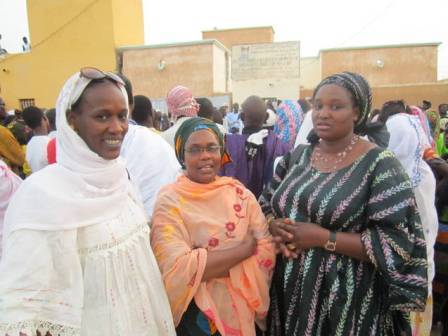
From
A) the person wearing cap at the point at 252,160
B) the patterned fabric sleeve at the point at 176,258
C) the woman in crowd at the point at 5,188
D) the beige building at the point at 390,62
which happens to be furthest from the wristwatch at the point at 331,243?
the beige building at the point at 390,62

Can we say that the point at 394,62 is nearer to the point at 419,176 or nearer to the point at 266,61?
the point at 266,61

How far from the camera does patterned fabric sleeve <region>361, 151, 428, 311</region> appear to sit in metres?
1.62

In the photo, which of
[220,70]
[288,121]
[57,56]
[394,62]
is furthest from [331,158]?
[394,62]

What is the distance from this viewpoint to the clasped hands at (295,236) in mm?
1705

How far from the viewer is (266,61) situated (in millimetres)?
23625

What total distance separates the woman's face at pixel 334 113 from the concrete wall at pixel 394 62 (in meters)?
23.4

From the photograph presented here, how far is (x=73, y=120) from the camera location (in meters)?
1.46

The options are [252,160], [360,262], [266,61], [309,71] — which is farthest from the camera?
[309,71]

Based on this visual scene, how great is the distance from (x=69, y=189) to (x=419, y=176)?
2.84 meters

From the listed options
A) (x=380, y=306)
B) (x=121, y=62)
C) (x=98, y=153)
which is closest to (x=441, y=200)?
(x=380, y=306)

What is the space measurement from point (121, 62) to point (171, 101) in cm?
1897

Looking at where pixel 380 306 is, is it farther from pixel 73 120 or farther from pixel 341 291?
pixel 73 120

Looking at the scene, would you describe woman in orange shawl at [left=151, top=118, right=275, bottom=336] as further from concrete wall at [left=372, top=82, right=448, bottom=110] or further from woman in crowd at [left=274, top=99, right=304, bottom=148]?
concrete wall at [left=372, top=82, right=448, bottom=110]

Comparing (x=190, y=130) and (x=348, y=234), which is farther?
(x=190, y=130)
